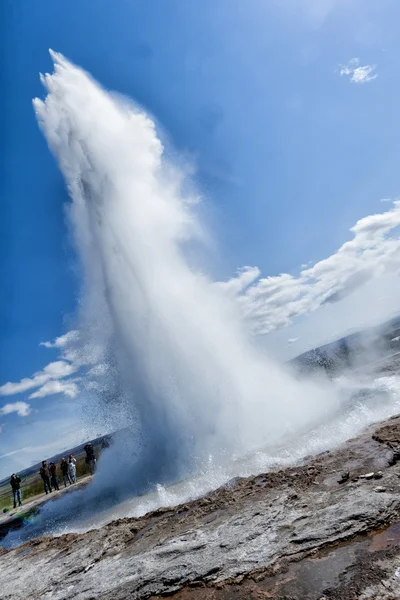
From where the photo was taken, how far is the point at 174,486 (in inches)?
489

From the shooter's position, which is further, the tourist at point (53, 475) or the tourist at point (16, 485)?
the tourist at point (53, 475)

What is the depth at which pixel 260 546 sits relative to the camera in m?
5.91

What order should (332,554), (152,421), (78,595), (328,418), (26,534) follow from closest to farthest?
(332,554) < (78,595) < (26,534) < (328,418) < (152,421)

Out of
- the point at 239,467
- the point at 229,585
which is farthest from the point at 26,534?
the point at 229,585

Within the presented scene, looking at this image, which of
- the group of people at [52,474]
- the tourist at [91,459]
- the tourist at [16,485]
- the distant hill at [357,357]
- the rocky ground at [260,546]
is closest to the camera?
the rocky ground at [260,546]

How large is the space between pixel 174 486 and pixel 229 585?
772cm

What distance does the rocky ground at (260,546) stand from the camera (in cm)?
483

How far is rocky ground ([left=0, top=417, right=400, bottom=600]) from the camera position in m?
4.83

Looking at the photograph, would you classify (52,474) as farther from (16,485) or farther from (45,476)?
(16,485)

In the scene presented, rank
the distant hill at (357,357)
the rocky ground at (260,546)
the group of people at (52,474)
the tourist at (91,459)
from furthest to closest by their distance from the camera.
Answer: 1. the distant hill at (357,357)
2. the tourist at (91,459)
3. the group of people at (52,474)
4. the rocky ground at (260,546)

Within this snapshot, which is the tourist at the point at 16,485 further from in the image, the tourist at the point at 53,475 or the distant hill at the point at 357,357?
the distant hill at the point at 357,357

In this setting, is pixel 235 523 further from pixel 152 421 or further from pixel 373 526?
pixel 152 421

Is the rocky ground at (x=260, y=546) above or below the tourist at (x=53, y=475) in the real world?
below

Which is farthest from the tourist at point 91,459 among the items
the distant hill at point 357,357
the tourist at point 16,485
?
the distant hill at point 357,357
